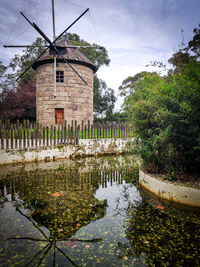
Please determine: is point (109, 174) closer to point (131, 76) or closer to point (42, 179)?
point (42, 179)

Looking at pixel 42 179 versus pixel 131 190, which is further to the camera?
pixel 42 179

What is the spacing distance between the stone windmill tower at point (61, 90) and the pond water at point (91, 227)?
40.8ft

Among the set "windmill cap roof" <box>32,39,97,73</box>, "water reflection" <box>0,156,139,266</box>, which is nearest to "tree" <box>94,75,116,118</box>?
"windmill cap roof" <box>32,39,97,73</box>

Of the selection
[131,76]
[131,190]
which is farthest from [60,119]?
[131,76]

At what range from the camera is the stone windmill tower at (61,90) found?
16859 mm

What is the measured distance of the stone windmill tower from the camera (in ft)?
55.3

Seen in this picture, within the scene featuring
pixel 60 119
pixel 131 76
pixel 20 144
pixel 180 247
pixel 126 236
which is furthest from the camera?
pixel 131 76

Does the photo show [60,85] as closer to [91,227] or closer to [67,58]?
[67,58]

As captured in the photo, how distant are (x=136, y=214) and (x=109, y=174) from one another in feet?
9.48

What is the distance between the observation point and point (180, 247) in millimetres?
2467

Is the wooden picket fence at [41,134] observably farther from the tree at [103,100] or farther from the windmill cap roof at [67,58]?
the tree at [103,100]

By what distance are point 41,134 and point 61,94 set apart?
9.37m

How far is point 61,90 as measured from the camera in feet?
55.2

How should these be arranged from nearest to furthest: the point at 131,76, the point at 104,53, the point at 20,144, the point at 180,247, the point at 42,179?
the point at 180,247 → the point at 42,179 → the point at 20,144 → the point at 104,53 → the point at 131,76
